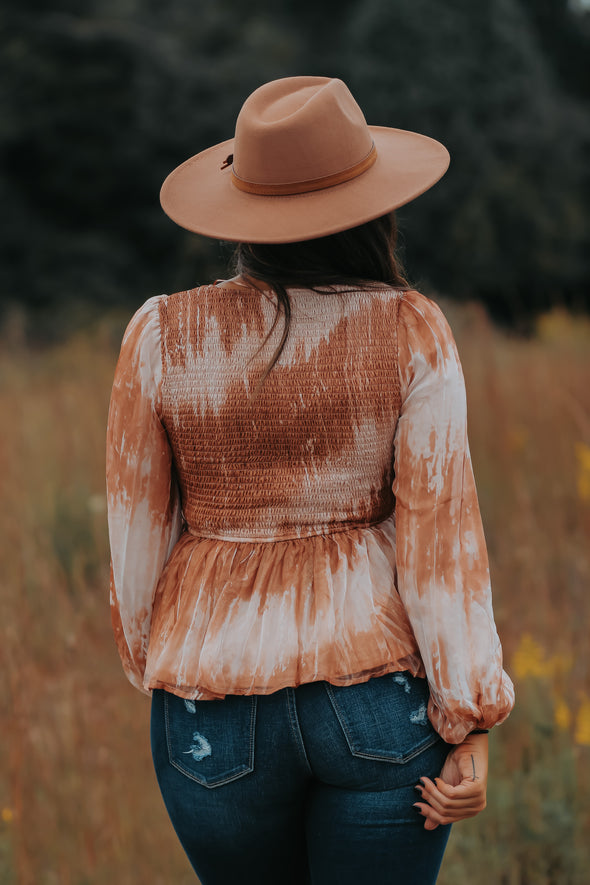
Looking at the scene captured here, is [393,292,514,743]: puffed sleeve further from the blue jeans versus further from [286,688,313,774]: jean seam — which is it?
[286,688,313,774]: jean seam

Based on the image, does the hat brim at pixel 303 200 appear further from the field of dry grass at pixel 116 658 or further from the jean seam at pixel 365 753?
the field of dry grass at pixel 116 658

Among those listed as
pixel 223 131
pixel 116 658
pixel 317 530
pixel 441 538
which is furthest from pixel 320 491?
pixel 223 131

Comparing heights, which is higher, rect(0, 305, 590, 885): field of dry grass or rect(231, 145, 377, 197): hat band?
rect(231, 145, 377, 197): hat band

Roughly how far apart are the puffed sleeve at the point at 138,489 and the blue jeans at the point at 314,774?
0.15m

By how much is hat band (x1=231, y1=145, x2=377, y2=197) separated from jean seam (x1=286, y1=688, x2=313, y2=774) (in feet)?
2.05

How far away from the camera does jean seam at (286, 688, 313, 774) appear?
41.3 inches

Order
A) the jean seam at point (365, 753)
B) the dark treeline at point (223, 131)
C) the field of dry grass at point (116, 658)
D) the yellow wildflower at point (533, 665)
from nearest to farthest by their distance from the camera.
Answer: the jean seam at point (365, 753)
the field of dry grass at point (116, 658)
the yellow wildflower at point (533, 665)
the dark treeline at point (223, 131)

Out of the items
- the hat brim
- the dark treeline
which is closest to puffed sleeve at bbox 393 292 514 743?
the hat brim

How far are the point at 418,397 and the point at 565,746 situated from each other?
1480 millimetres

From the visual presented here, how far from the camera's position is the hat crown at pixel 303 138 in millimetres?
1092

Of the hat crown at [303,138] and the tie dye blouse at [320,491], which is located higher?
the hat crown at [303,138]

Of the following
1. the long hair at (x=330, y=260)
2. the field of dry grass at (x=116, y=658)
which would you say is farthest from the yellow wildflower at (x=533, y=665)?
the long hair at (x=330, y=260)

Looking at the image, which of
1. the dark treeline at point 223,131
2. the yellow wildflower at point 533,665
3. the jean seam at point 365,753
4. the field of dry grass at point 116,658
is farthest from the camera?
the dark treeline at point 223,131

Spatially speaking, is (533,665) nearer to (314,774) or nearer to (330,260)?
(314,774)
